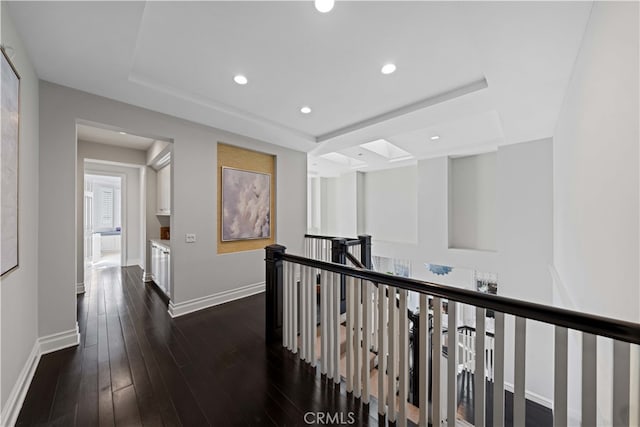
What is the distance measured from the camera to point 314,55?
2277 mm

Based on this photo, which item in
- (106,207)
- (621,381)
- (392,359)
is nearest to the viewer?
(621,381)

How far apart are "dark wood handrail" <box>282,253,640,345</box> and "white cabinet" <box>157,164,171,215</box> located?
4.22 m

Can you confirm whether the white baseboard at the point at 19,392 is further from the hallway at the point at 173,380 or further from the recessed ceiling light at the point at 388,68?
the recessed ceiling light at the point at 388,68

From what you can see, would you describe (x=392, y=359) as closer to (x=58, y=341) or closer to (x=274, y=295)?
(x=274, y=295)

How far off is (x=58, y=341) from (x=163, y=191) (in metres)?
2.89

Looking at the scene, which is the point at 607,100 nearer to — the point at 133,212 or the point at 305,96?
the point at 305,96

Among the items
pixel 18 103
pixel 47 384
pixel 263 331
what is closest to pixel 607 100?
pixel 263 331

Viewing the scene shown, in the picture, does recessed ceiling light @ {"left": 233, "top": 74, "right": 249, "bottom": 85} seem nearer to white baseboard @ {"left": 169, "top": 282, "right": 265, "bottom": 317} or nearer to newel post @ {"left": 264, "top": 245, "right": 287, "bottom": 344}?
newel post @ {"left": 264, "top": 245, "right": 287, "bottom": 344}

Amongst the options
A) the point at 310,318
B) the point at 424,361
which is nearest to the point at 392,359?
the point at 424,361

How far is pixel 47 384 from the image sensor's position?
194 cm

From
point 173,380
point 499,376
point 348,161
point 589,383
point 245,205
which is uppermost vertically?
point 348,161

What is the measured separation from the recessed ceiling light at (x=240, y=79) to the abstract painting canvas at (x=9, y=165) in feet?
5.25

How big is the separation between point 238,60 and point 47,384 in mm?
3159

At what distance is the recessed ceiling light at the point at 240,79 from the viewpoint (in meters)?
2.60
